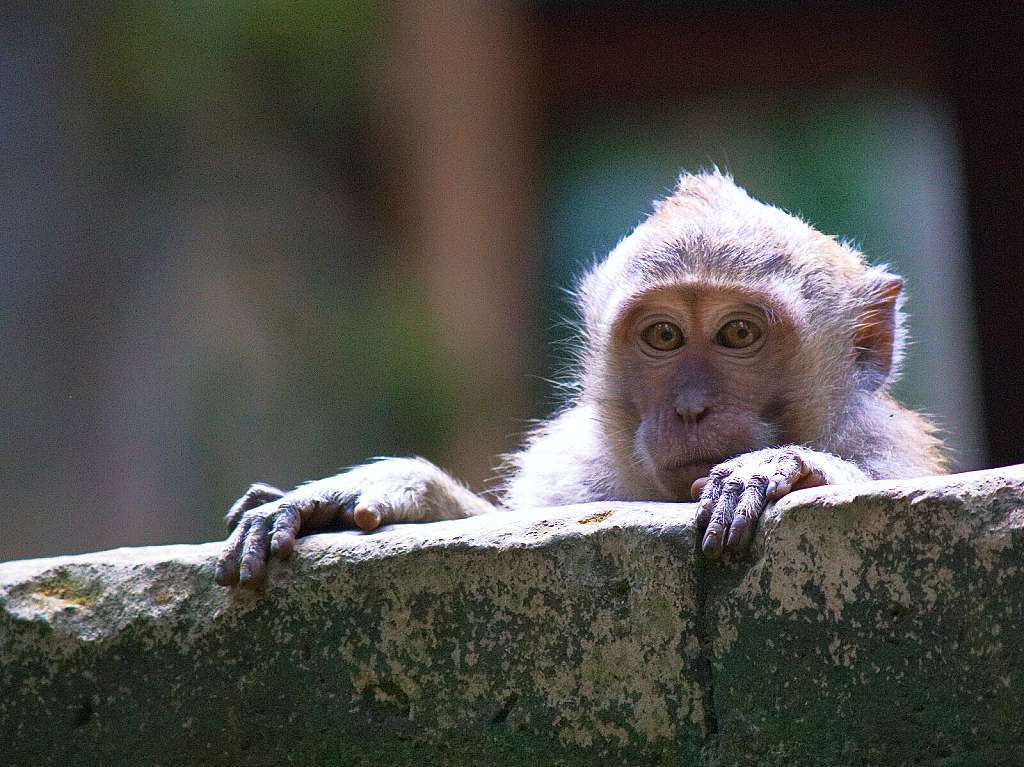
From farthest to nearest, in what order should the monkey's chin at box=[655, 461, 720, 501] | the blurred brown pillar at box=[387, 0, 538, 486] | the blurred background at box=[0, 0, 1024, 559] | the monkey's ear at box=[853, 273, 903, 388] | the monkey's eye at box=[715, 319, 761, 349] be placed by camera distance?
the blurred brown pillar at box=[387, 0, 538, 486], the blurred background at box=[0, 0, 1024, 559], the monkey's ear at box=[853, 273, 903, 388], the monkey's eye at box=[715, 319, 761, 349], the monkey's chin at box=[655, 461, 720, 501]

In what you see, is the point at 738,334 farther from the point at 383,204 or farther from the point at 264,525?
the point at 383,204

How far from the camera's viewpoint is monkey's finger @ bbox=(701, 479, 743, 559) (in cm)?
335

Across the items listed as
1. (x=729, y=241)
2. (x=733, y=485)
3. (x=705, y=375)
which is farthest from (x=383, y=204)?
(x=733, y=485)

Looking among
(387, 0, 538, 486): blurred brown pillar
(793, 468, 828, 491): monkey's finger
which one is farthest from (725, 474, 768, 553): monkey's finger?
(387, 0, 538, 486): blurred brown pillar

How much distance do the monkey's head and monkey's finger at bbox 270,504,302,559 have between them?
1349 mm

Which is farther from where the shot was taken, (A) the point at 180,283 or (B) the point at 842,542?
(A) the point at 180,283

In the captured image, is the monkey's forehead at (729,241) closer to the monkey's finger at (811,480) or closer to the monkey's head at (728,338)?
the monkey's head at (728,338)

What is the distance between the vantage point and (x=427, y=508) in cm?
543

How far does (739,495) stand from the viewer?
11.4 ft

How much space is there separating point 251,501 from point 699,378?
1612 mm

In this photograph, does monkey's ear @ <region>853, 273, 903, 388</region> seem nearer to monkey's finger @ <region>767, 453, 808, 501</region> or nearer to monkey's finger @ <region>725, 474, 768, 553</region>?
monkey's finger @ <region>767, 453, 808, 501</region>

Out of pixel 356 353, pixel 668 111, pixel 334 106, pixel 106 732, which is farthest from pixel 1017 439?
pixel 106 732

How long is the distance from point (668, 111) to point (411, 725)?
9.65 meters

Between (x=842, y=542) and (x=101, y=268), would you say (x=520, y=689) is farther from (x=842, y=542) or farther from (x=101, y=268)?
(x=101, y=268)
